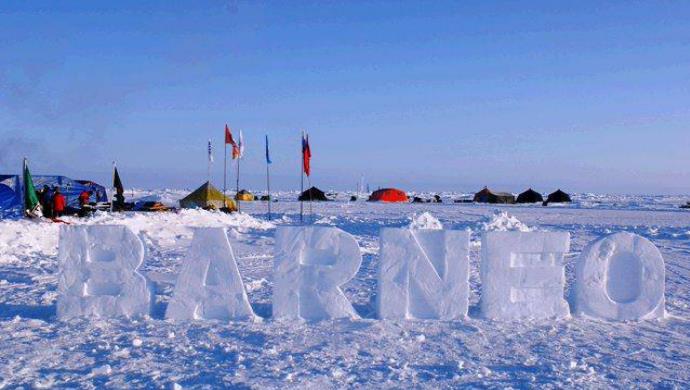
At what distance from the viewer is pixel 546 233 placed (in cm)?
761

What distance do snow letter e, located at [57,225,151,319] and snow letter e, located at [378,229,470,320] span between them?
9.07ft

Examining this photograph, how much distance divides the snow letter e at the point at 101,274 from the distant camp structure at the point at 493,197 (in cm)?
5656

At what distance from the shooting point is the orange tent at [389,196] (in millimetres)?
62191

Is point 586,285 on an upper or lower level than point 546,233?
lower

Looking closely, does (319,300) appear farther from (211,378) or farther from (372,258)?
(372,258)

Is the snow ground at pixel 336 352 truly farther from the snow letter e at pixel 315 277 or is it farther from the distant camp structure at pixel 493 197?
the distant camp structure at pixel 493 197

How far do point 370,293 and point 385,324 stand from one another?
2.45 m

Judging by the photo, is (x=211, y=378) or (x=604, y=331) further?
(x=604, y=331)

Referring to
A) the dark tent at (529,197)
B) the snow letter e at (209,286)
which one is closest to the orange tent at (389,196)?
the dark tent at (529,197)

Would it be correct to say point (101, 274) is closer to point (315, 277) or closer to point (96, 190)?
point (315, 277)

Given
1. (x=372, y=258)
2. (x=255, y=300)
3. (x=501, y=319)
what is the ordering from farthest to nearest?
(x=372, y=258)
(x=255, y=300)
(x=501, y=319)

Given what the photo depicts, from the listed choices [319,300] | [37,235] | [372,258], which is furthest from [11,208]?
[319,300]

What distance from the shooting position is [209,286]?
7.36m

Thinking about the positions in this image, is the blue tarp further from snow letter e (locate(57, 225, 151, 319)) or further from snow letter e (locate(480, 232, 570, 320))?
snow letter e (locate(480, 232, 570, 320))
